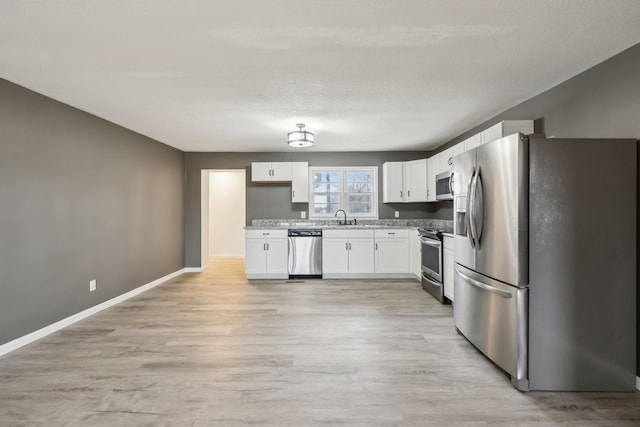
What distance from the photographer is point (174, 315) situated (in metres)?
3.79

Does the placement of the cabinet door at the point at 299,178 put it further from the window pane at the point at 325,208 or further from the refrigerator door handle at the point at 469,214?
the refrigerator door handle at the point at 469,214

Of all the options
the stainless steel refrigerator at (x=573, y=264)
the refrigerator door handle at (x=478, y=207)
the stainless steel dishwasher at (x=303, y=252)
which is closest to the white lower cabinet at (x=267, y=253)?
the stainless steel dishwasher at (x=303, y=252)

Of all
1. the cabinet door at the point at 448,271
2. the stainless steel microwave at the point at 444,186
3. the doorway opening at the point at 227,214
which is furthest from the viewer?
the doorway opening at the point at 227,214

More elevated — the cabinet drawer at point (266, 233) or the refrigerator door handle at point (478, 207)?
the refrigerator door handle at point (478, 207)

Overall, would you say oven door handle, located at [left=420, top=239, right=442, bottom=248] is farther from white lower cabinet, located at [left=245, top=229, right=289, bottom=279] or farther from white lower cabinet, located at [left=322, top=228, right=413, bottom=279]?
white lower cabinet, located at [left=245, top=229, right=289, bottom=279]

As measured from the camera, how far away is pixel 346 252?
5742mm

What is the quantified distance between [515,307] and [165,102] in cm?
375

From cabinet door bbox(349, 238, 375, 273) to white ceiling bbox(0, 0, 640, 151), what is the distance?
8.39 ft

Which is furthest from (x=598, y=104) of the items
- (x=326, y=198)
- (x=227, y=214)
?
(x=227, y=214)

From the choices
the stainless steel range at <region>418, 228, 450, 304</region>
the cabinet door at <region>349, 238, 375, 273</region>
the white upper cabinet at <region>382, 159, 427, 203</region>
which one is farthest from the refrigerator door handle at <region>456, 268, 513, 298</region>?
the white upper cabinet at <region>382, 159, 427, 203</region>

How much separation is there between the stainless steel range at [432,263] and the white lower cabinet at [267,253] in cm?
235

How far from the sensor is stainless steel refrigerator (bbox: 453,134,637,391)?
216 centimetres

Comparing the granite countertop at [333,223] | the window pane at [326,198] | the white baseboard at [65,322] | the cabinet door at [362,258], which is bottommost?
the white baseboard at [65,322]

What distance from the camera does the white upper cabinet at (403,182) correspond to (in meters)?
5.79
